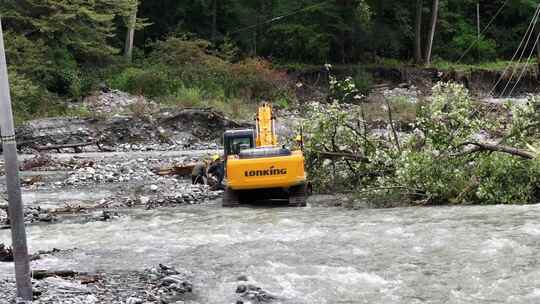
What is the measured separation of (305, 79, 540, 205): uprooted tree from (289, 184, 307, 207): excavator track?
138 centimetres

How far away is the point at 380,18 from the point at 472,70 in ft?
23.4

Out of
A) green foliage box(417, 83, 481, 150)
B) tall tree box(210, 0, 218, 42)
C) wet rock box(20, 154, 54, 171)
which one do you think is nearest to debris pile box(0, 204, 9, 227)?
wet rock box(20, 154, 54, 171)

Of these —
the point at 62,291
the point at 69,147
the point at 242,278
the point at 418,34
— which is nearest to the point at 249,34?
the point at 418,34

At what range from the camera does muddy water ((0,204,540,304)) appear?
8.15m

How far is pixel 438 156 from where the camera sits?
46.1 ft

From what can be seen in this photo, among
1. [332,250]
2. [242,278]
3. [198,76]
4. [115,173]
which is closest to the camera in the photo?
[242,278]

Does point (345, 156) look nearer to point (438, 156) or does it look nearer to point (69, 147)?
point (438, 156)

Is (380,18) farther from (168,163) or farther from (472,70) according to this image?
(168,163)

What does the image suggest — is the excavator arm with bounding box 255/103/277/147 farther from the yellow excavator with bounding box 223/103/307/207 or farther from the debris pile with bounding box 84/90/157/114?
the debris pile with bounding box 84/90/157/114

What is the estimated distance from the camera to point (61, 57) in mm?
35875

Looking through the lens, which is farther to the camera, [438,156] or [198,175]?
[198,175]

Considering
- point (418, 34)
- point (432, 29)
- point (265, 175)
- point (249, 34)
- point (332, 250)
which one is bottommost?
point (332, 250)

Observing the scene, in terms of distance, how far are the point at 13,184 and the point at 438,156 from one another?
386 inches

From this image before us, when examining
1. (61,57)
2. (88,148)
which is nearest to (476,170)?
(88,148)
